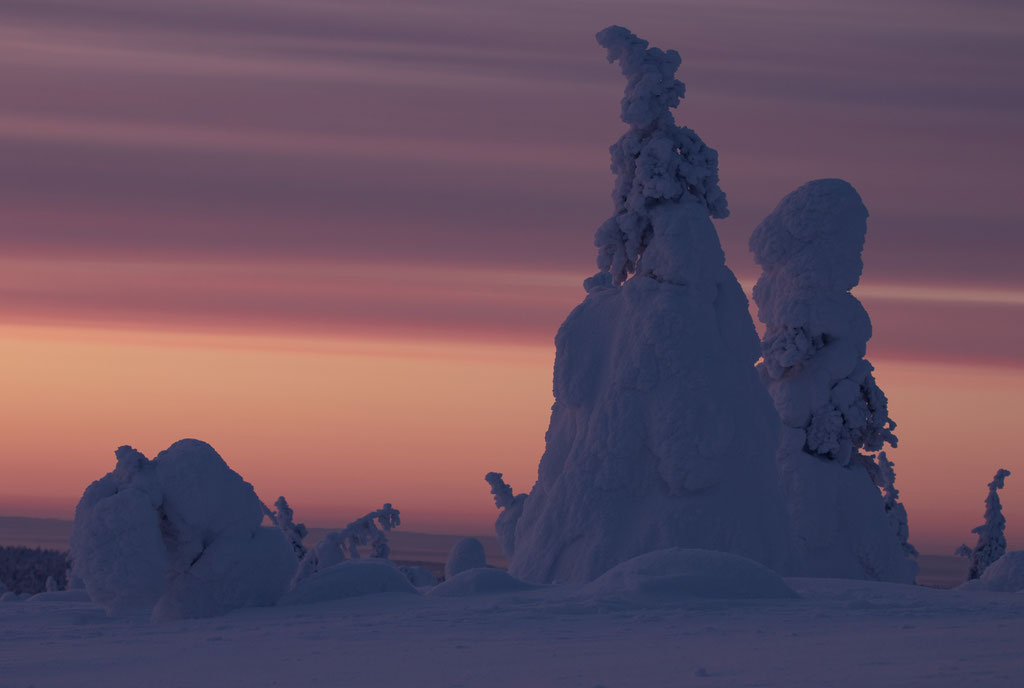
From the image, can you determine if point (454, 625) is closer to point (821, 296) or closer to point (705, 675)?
point (705, 675)

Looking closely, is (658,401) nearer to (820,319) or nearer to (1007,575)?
(1007,575)

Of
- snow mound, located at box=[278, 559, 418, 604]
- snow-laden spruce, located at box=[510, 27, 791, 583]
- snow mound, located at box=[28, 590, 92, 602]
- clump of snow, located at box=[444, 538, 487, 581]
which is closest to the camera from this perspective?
snow mound, located at box=[278, 559, 418, 604]

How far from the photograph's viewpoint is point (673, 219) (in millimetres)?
24625

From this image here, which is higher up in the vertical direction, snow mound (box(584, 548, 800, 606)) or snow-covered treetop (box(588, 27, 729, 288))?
snow-covered treetop (box(588, 27, 729, 288))

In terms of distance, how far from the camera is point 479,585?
17.5 m

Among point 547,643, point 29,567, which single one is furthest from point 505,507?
point 29,567

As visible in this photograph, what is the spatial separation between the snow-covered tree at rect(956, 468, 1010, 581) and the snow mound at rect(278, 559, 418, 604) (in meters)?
30.4

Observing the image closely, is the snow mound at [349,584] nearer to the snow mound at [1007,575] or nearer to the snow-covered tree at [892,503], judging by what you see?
the snow mound at [1007,575]

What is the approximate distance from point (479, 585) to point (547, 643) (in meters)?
4.39

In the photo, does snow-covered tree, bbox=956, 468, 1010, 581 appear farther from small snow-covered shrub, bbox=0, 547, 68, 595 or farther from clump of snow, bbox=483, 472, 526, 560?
small snow-covered shrub, bbox=0, 547, 68, 595

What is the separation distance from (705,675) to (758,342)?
14521 millimetres

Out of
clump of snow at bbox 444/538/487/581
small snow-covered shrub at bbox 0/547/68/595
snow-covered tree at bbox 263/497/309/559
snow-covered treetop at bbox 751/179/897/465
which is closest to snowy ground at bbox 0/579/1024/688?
clump of snow at bbox 444/538/487/581

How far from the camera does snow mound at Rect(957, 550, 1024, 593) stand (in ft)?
68.8

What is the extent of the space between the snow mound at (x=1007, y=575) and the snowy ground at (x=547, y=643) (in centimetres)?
332
